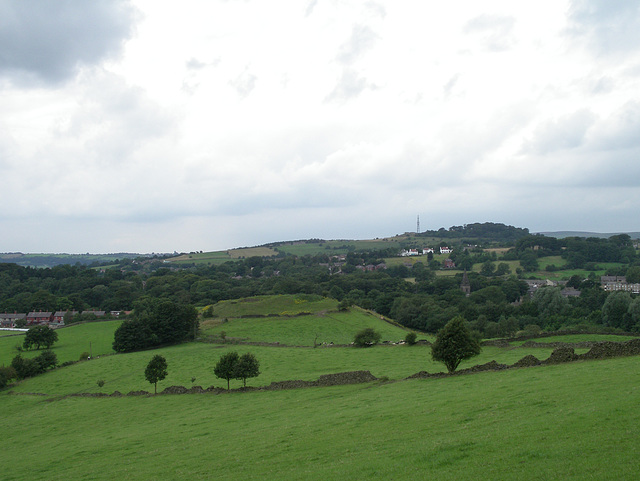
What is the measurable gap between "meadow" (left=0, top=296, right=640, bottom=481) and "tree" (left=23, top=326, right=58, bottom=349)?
3418 centimetres

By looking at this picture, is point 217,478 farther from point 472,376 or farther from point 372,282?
point 372,282

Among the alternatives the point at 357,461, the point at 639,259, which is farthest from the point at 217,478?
the point at 639,259

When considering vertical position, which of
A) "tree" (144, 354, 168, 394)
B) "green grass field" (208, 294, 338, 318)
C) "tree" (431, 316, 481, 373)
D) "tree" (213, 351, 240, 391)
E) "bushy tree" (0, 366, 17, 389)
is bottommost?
"bushy tree" (0, 366, 17, 389)

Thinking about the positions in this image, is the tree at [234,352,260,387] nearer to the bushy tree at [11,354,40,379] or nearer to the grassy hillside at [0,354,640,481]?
the grassy hillside at [0,354,640,481]

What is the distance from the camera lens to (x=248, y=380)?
4881 cm

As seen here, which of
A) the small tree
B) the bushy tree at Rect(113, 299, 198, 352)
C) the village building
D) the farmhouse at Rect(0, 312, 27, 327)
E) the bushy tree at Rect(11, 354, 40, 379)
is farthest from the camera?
the village building

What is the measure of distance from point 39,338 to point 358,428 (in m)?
79.6

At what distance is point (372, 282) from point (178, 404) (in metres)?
118

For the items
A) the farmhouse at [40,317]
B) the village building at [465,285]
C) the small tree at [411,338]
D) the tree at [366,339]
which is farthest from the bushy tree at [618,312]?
the farmhouse at [40,317]

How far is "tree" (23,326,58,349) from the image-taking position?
82562 mm

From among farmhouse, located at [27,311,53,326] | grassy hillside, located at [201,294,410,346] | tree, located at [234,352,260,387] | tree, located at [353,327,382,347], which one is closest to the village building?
grassy hillside, located at [201,294,410,346]

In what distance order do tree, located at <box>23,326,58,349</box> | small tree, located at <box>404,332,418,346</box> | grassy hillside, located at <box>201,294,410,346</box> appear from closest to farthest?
1. small tree, located at <box>404,332,418,346</box>
2. grassy hillside, located at <box>201,294,410,346</box>
3. tree, located at <box>23,326,58,349</box>

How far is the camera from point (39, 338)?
83.1 meters

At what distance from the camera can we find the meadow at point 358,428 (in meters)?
15.4
